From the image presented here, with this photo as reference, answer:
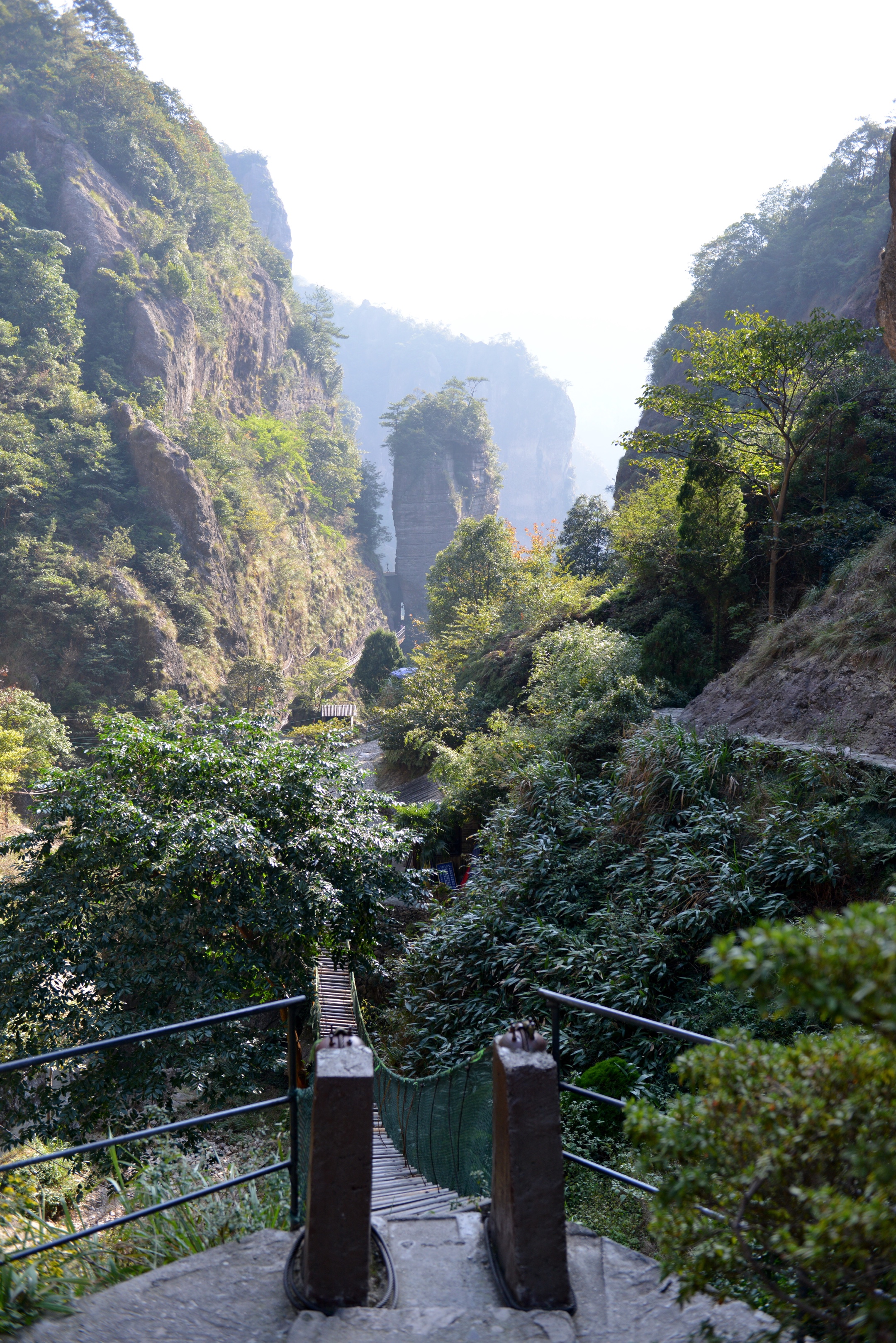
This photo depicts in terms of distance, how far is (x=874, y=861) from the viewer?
5.61 metres

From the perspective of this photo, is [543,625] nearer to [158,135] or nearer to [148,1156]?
[148,1156]

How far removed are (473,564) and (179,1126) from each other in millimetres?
28016

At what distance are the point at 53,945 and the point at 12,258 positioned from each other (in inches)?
1321

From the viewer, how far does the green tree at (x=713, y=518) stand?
11375mm

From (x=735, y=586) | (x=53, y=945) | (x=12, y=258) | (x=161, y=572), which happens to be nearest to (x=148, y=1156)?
(x=53, y=945)

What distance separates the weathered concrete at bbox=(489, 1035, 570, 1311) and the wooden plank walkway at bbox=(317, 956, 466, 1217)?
0.56m

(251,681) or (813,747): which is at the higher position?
(251,681)

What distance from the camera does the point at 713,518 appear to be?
1148 centimetres

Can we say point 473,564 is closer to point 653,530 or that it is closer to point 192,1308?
point 653,530

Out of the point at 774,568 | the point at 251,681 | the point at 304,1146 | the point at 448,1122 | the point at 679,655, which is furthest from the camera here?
the point at 251,681

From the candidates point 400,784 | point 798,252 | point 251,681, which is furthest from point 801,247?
point 400,784

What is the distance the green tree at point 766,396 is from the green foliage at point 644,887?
14.3 ft

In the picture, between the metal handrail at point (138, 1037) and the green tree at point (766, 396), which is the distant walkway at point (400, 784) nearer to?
the green tree at point (766, 396)

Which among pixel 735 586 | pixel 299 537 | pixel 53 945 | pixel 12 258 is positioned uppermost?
pixel 12 258
